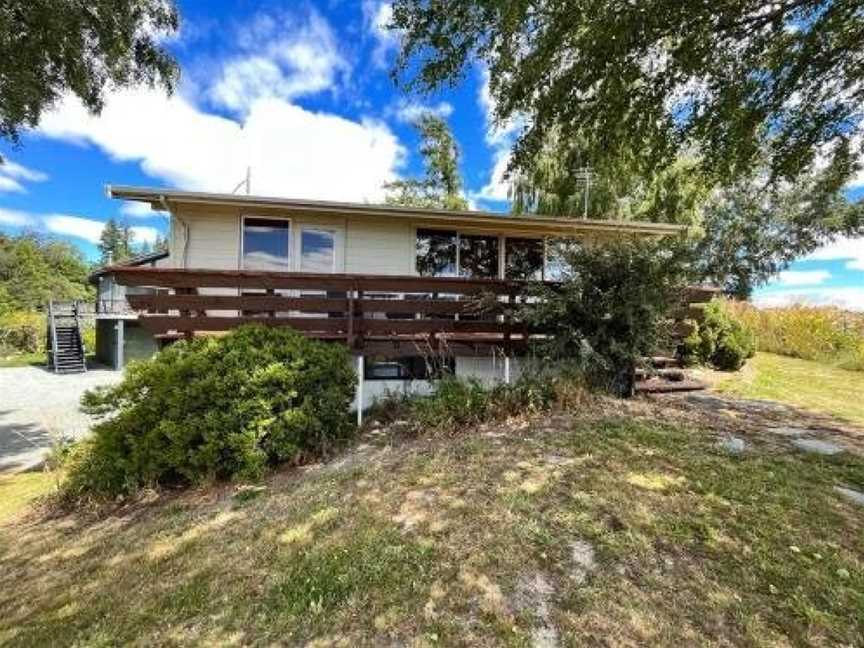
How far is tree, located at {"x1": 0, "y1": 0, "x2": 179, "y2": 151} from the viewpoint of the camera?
6.70 meters

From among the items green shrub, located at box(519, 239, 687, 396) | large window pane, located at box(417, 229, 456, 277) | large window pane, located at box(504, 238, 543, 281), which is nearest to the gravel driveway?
large window pane, located at box(417, 229, 456, 277)

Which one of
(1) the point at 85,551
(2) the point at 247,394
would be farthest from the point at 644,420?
(1) the point at 85,551

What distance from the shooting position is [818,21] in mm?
5371

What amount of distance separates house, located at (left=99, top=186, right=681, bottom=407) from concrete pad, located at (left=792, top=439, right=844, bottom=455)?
3.35 metres

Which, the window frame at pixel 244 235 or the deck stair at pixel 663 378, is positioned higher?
the window frame at pixel 244 235

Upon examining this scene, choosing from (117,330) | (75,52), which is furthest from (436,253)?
(117,330)

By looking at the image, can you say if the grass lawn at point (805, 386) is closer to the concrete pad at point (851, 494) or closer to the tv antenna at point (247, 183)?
the concrete pad at point (851, 494)

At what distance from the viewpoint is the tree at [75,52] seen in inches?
264

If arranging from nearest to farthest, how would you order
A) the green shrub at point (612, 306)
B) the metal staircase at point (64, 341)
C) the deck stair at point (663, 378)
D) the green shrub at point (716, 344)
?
the green shrub at point (612, 306) < the deck stair at point (663, 378) < the green shrub at point (716, 344) < the metal staircase at point (64, 341)

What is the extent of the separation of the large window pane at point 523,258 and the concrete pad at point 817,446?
22.2 feet

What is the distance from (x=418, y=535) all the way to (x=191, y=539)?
1.94m

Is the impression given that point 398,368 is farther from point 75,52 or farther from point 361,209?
point 75,52

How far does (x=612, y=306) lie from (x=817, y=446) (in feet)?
8.20

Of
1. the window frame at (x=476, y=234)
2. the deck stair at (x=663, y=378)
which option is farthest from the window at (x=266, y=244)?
the deck stair at (x=663, y=378)
